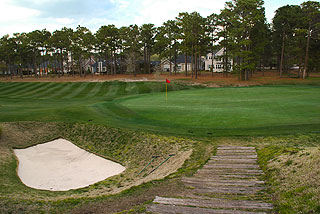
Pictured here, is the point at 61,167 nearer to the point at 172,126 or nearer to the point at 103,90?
the point at 172,126

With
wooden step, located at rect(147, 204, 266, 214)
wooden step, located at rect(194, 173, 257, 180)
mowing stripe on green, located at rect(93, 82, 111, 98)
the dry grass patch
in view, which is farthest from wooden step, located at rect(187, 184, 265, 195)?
mowing stripe on green, located at rect(93, 82, 111, 98)

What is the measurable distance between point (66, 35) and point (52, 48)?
12.2 metres

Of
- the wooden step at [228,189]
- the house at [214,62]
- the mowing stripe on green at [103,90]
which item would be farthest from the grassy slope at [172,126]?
the house at [214,62]

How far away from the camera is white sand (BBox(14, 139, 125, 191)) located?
1263 centimetres

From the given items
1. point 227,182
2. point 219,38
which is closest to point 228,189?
point 227,182

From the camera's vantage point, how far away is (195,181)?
9.26 m

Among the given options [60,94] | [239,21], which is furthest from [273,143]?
[239,21]

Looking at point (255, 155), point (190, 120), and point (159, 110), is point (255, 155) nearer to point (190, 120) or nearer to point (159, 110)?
point (190, 120)

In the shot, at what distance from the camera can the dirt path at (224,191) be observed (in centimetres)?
672

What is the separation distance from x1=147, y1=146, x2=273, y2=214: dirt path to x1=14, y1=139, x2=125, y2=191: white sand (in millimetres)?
5358

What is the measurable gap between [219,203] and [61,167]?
34.8ft

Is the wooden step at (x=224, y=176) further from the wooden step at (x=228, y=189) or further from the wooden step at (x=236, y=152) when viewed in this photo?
the wooden step at (x=236, y=152)

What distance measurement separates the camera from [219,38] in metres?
69.0

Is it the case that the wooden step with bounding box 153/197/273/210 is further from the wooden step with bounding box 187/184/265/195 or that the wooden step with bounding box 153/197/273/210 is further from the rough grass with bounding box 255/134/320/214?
the wooden step with bounding box 187/184/265/195
